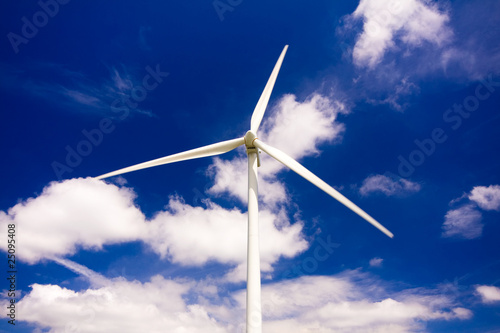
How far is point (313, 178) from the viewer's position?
28.9 m

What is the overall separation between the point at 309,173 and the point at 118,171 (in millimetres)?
16925

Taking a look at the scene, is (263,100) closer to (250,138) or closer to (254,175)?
(250,138)

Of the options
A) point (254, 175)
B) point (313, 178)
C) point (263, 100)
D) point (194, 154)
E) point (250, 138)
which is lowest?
point (313, 178)

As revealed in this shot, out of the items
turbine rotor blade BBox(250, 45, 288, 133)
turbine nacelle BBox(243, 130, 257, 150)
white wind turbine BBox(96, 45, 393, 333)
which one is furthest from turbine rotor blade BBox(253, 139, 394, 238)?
turbine rotor blade BBox(250, 45, 288, 133)

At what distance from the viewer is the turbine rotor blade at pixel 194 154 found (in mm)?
30891

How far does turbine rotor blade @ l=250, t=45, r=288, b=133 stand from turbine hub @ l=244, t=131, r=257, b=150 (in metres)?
1.82

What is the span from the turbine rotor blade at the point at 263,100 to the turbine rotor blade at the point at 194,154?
2629mm

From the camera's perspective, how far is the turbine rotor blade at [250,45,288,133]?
109 ft

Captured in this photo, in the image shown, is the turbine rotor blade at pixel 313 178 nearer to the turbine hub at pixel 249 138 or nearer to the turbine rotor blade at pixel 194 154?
the turbine hub at pixel 249 138

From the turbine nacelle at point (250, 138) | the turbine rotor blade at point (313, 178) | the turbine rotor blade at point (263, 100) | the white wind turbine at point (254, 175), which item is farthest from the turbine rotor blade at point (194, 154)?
the turbine rotor blade at point (263, 100)

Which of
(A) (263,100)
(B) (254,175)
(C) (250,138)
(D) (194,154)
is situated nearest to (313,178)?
(B) (254,175)

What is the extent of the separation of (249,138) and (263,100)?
→ 6.78 metres

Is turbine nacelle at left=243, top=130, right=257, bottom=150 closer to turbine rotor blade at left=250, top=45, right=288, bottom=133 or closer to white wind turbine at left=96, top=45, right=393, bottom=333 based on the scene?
white wind turbine at left=96, top=45, right=393, bottom=333

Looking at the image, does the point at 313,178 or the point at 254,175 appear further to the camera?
the point at 254,175
